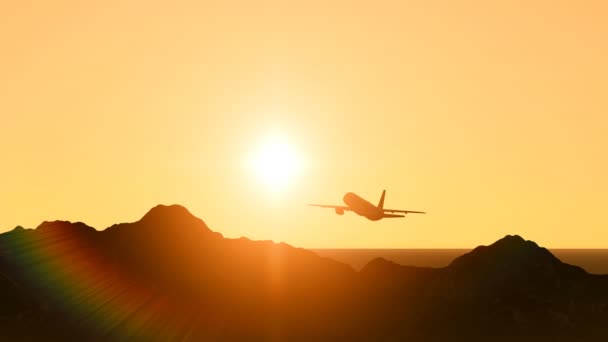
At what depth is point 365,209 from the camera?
10481cm

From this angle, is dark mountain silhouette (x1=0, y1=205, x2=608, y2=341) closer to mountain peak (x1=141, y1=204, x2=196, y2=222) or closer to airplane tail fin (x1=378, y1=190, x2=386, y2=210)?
mountain peak (x1=141, y1=204, x2=196, y2=222)

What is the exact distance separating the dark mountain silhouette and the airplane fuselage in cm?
575

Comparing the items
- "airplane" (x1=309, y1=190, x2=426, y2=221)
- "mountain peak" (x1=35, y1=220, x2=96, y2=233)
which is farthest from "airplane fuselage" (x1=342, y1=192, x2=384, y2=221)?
"mountain peak" (x1=35, y1=220, x2=96, y2=233)

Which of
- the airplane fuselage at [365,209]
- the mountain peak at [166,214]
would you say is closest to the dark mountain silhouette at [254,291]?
the mountain peak at [166,214]

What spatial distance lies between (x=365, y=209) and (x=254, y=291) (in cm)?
1902

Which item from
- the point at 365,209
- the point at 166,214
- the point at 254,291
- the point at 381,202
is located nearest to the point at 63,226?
the point at 166,214


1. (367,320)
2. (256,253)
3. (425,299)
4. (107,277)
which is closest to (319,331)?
(367,320)

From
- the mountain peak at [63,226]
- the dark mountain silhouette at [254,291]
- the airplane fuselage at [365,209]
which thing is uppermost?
the airplane fuselage at [365,209]

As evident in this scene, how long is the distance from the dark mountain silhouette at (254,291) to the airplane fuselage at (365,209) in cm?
575

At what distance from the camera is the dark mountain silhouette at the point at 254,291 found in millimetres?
83000

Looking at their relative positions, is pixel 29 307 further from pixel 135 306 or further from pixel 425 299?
pixel 425 299

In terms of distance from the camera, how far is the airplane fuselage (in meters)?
105

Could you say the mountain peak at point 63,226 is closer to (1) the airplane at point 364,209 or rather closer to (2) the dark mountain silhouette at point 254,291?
(2) the dark mountain silhouette at point 254,291

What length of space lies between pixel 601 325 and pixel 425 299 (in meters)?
19.0
